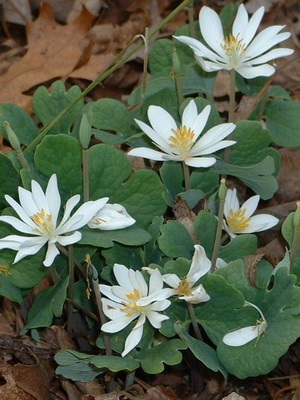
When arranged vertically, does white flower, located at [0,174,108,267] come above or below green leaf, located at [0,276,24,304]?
above

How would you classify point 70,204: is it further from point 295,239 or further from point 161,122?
point 295,239

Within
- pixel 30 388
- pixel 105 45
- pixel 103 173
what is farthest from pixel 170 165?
pixel 105 45

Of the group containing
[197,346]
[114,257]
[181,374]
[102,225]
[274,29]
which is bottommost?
[181,374]

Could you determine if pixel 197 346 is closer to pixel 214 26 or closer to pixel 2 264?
pixel 2 264

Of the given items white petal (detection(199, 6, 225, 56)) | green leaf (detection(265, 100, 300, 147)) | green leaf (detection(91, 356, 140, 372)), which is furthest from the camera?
green leaf (detection(265, 100, 300, 147))

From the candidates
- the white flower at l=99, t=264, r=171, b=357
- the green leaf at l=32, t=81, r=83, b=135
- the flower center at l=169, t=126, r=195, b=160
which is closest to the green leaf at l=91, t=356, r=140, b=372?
the white flower at l=99, t=264, r=171, b=357

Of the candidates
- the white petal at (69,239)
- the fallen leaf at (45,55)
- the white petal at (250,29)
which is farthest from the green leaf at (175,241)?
the fallen leaf at (45,55)

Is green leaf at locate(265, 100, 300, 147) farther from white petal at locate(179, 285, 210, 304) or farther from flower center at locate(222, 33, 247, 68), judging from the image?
white petal at locate(179, 285, 210, 304)
